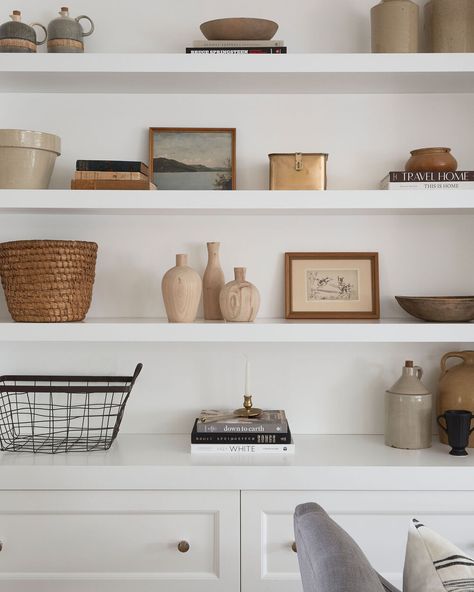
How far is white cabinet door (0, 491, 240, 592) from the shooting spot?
2.10 m

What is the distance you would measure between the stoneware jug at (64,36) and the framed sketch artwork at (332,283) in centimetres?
92

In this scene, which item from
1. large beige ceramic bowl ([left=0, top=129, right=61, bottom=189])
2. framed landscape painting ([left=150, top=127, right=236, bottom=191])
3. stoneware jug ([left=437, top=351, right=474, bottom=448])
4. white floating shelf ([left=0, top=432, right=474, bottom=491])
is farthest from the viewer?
framed landscape painting ([left=150, top=127, right=236, bottom=191])

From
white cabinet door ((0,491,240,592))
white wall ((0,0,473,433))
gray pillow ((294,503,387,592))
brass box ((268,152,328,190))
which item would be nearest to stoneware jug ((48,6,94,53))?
white wall ((0,0,473,433))

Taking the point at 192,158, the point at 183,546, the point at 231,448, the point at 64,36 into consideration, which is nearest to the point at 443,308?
the point at 231,448

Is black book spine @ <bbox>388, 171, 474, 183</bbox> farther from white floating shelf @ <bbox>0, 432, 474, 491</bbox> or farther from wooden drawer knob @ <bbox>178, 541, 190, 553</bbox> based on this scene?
wooden drawer knob @ <bbox>178, 541, 190, 553</bbox>

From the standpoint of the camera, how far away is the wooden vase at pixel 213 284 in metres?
2.36

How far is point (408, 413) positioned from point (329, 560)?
1152 mm

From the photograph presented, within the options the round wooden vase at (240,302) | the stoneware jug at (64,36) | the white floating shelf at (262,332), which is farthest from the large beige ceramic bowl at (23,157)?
the round wooden vase at (240,302)

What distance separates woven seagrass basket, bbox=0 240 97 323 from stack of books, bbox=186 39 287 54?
684mm

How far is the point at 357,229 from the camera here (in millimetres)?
2453

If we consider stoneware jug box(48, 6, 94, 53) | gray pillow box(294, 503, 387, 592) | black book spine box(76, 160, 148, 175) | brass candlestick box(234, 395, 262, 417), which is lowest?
gray pillow box(294, 503, 387, 592)

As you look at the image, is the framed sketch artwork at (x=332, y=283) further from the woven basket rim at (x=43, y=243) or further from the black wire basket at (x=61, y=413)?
the woven basket rim at (x=43, y=243)

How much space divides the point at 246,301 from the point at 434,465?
71 centimetres

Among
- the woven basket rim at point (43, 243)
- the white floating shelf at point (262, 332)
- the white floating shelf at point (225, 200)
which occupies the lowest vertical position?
the white floating shelf at point (262, 332)
